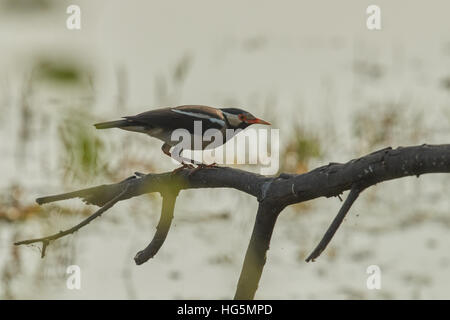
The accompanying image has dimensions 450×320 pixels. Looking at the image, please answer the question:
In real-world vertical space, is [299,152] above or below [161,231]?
below

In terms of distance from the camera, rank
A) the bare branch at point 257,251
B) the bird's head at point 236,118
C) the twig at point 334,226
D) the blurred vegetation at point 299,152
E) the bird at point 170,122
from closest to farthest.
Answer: the twig at point 334,226
the bare branch at point 257,251
the bird at point 170,122
the bird's head at point 236,118
the blurred vegetation at point 299,152

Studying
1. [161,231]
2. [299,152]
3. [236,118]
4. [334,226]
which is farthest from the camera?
[299,152]

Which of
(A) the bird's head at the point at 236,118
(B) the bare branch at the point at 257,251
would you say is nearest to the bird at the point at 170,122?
(A) the bird's head at the point at 236,118

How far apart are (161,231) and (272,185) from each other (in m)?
0.54

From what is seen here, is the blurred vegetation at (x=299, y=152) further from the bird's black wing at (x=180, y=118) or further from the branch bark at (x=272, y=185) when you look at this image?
the branch bark at (x=272, y=185)

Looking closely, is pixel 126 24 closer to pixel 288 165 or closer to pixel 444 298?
pixel 288 165

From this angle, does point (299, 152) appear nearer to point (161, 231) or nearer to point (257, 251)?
point (161, 231)

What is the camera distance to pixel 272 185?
265 cm

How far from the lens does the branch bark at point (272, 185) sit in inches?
88.1

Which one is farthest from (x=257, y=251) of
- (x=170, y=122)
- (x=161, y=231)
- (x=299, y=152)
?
(x=299, y=152)

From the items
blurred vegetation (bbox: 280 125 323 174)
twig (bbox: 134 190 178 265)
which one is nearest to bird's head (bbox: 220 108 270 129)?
twig (bbox: 134 190 178 265)

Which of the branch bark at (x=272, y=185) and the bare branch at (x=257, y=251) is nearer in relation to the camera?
the branch bark at (x=272, y=185)
